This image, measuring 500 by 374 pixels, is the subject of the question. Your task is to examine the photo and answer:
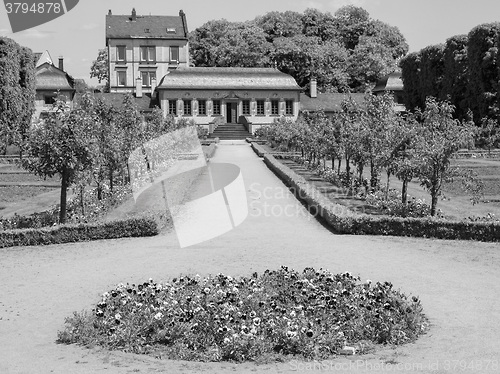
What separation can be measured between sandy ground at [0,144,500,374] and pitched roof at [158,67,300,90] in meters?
45.5

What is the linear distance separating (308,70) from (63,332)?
71.5 metres

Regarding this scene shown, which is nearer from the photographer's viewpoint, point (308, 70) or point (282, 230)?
point (282, 230)

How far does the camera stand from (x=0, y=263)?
45.8 feet

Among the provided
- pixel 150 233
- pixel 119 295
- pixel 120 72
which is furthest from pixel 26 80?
pixel 119 295

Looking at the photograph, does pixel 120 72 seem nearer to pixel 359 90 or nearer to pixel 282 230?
pixel 359 90

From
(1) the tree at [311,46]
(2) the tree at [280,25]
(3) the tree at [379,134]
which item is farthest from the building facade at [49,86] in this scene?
(3) the tree at [379,134]

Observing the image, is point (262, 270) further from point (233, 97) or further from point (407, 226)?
point (233, 97)

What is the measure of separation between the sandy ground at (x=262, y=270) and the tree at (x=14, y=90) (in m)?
29.7

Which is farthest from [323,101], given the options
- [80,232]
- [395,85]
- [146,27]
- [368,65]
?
[80,232]

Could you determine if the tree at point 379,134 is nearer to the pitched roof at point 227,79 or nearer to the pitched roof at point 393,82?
the pitched roof at point 227,79

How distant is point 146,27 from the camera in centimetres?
7950

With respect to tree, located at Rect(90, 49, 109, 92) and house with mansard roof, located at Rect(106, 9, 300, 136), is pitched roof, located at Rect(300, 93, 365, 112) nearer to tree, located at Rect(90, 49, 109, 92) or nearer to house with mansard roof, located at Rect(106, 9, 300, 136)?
house with mansard roof, located at Rect(106, 9, 300, 136)

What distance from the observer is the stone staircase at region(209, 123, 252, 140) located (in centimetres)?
6088

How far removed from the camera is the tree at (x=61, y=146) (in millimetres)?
16766
